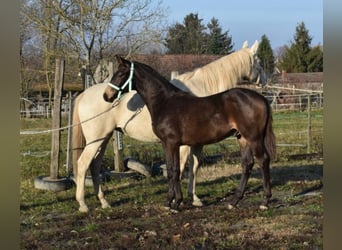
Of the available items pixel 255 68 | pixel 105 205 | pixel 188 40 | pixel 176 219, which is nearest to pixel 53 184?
pixel 105 205

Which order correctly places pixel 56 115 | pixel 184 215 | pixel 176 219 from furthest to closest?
pixel 56 115 → pixel 184 215 → pixel 176 219

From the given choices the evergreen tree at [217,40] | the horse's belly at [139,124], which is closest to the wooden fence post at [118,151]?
the horse's belly at [139,124]

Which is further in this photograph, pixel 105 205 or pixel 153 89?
pixel 105 205

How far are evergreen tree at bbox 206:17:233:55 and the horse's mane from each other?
70.9ft

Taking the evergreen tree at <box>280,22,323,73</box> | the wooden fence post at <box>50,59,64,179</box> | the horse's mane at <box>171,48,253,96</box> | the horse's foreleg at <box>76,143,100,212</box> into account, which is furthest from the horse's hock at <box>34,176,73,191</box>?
the evergreen tree at <box>280,22,323,73</box>

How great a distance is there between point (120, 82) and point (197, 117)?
3.37 feet

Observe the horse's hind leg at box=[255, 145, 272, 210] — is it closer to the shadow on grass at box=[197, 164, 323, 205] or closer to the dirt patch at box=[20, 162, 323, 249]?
the dirt patch at box=[20, 162, 323, 249]

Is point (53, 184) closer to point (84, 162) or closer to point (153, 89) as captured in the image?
point (84, 162)

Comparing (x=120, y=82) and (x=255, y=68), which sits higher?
(x=255, y=68)

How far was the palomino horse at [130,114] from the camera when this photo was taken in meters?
5.66

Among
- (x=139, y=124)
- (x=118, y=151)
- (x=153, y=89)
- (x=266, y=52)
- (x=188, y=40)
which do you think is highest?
(x=266, y=52)

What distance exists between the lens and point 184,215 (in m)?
4.99

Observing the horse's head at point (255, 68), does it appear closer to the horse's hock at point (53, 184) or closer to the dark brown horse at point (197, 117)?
the dark brown horse at point (197, 117)

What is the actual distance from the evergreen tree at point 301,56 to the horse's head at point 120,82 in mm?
27735
